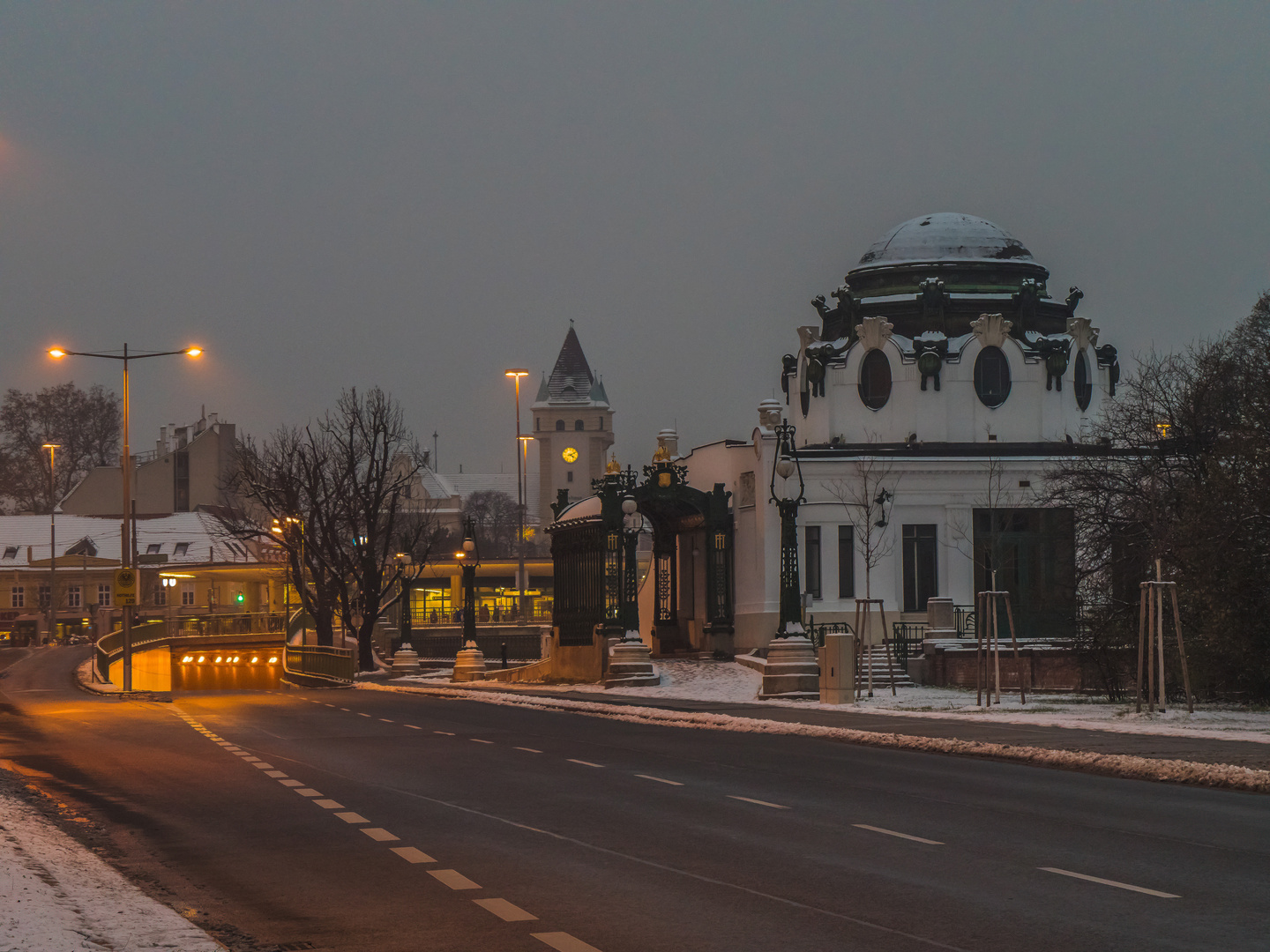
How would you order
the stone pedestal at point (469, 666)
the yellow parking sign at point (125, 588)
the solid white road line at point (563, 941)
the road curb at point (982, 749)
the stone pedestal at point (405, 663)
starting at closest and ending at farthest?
the solid white road line at point (563, 941) < the road curb at point (982, 749) < the yellow parking sign at point (125, 588) < the stone pedestal at point (469, 666) < the stone pedestal at point (405, 663)

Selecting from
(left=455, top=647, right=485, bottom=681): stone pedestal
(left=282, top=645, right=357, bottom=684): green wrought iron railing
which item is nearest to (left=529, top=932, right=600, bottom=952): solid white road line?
(left=455, top=647, right=485, bottom=681): stone pedestal

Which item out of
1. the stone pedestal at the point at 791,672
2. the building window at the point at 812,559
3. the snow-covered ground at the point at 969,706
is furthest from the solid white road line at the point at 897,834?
the building window at the point at 812,559

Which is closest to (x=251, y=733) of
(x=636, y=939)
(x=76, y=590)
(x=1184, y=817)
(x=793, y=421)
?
(x=1184, y=817)

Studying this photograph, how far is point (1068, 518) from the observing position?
1743 inches

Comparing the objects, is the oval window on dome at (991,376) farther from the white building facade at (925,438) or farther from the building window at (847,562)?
the building window at (847,562)

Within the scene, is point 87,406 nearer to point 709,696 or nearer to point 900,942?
point 709,696

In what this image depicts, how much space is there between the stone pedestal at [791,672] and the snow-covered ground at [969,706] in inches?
25.0

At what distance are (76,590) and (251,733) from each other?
3955 inches

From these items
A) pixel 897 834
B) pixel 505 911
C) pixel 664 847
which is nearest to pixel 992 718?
pixel 897 834

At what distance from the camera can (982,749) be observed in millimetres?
20484

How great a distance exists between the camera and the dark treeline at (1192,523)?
2567 cm

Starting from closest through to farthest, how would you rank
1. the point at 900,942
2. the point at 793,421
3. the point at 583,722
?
the point at 900,942
the point at 583,722
the point at 793,421

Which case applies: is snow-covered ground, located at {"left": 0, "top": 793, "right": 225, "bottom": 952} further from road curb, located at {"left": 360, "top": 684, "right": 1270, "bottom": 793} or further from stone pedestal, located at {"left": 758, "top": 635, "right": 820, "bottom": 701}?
stone pedestal, located at {"left": 758, "top": 635, "right": 820, "bottom": 701}

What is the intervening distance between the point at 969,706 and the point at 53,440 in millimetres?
108109
